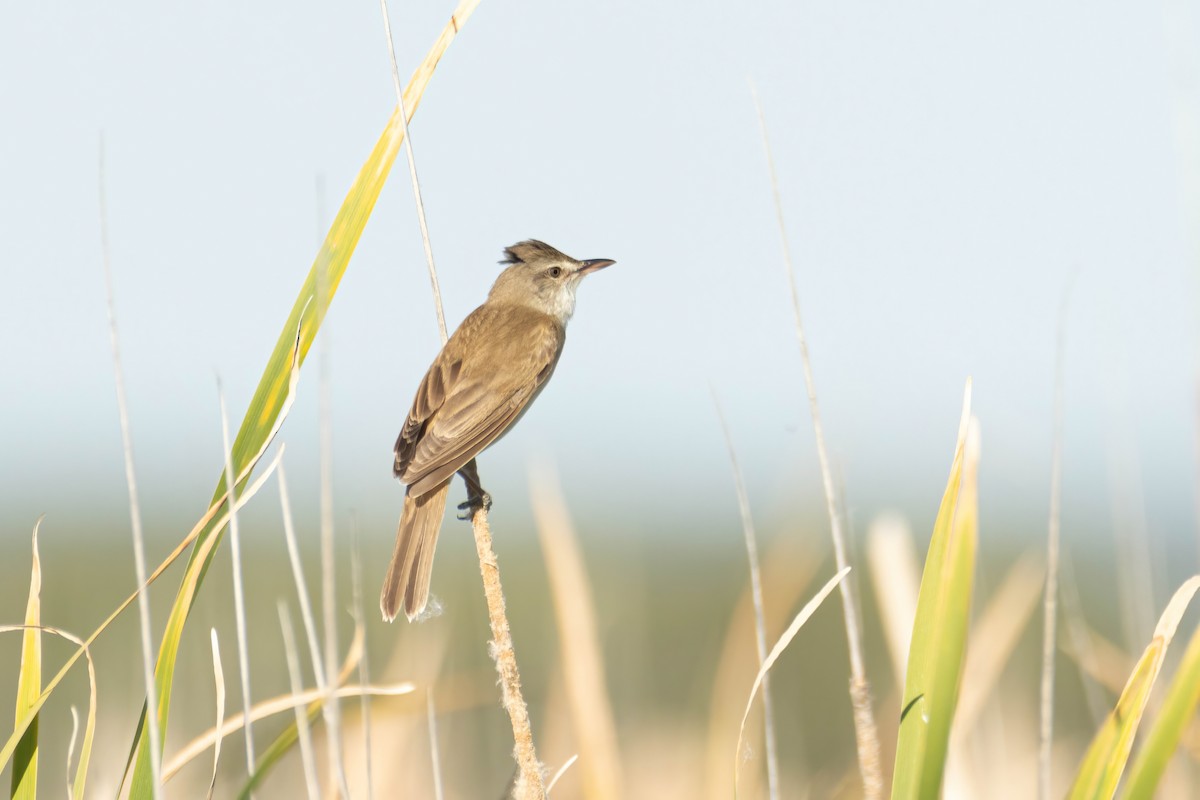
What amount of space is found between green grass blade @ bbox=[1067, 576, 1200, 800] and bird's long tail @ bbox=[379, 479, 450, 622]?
6.77 ft

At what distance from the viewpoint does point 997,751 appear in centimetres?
346

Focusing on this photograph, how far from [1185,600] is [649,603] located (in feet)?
42.5

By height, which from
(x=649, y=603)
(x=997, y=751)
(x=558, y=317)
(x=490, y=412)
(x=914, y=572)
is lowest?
(x=649, y=603)

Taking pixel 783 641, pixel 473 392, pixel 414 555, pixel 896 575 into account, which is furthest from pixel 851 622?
pixel 473 392

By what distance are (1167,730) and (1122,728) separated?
0.26 metres

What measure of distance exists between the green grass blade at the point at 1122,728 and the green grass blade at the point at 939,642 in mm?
263

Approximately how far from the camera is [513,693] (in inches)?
88.0

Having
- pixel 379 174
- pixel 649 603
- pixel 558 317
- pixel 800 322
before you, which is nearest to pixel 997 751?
pixel 800 322

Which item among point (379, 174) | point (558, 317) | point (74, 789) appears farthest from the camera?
point (558, 317)

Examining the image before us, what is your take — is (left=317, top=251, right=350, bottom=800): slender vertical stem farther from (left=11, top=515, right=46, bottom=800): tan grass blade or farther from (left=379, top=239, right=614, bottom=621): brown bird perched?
(left=379, top=239, right=614, bottom=621): brown bird perched

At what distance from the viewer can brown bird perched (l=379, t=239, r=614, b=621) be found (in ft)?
12.6

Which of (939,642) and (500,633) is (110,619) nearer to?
(500,633)

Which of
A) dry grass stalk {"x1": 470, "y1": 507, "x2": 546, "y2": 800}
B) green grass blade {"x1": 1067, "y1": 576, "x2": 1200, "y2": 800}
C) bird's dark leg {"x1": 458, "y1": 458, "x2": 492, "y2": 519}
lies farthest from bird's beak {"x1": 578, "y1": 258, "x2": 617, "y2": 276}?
green grass blade {"x1": 1067, "y1": 576, "x2": 1200, "y2": 800}

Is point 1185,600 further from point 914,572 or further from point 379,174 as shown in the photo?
point 379,174
